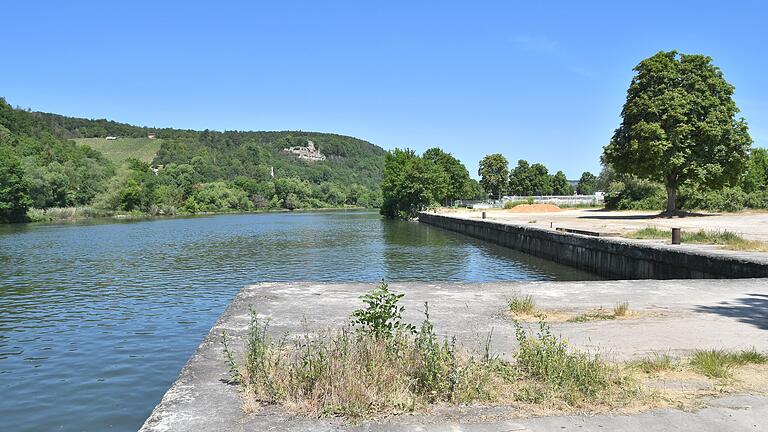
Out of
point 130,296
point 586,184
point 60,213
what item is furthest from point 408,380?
point 586,184

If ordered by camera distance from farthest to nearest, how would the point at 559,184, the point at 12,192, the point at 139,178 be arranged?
the point at 559,184 → the point at 139,178 → the point at 12,192

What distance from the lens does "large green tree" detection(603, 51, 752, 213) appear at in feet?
135

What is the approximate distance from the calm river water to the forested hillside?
47.7 m

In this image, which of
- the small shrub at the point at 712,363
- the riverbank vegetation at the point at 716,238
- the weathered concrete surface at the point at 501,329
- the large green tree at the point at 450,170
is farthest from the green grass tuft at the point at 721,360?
the large green tree at the point at 450,170

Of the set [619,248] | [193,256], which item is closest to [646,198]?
[619,248]

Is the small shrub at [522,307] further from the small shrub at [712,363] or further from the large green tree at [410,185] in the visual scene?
the large green tree at [410,185]

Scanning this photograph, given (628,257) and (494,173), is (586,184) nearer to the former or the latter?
(494,173)

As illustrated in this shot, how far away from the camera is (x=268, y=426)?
5.08 m

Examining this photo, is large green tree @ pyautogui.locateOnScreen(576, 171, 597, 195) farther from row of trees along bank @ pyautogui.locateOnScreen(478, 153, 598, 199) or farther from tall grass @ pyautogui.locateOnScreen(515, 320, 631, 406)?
tall grass @ pyautogui.locateOnScreen(515, 320, 631, 406)

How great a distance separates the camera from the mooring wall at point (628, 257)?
1552 centimetres

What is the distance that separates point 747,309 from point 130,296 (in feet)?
54.0

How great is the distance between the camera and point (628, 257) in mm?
21125

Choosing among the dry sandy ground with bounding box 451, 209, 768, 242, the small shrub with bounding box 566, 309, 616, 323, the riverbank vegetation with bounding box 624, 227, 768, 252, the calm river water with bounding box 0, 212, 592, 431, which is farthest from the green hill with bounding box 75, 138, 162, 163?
the small shrub with bounding box 566, 309, 616, 323

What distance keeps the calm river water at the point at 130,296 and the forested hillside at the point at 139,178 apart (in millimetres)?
47745
